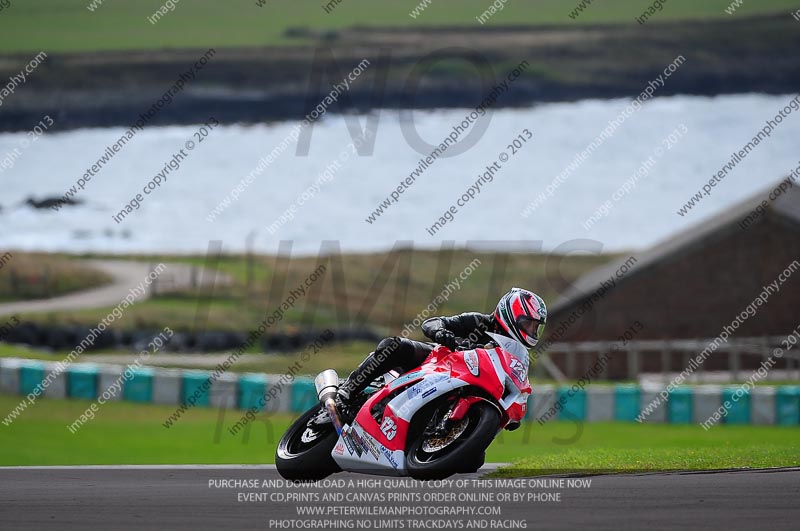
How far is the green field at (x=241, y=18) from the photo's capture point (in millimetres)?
44719

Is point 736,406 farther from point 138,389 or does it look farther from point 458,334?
point 458,334

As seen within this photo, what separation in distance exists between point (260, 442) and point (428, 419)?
399 inches

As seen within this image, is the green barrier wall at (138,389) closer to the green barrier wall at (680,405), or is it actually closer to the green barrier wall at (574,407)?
the green barrier wall at (574,407)

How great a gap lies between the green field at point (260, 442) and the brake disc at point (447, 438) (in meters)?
1.29

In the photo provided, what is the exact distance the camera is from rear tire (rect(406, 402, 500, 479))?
909cm

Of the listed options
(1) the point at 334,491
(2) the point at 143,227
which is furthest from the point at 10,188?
(1) the point at 334,491

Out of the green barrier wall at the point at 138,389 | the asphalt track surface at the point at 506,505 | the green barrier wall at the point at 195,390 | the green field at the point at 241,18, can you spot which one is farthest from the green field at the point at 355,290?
the asphalt track surface at the point at 506,505

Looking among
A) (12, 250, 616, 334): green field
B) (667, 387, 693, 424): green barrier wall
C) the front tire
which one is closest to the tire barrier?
(667, 387, 693, 424): green barrier wall

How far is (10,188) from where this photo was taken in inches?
1640

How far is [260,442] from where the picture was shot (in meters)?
19.5

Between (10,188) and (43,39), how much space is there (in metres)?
6.57

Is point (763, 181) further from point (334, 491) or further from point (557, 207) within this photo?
point (334, 491)

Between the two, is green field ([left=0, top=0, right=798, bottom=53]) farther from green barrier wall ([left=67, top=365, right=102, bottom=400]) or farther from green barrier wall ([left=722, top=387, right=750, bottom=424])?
green barrier wall ([left=722, top=387, right=750, bottom=424])

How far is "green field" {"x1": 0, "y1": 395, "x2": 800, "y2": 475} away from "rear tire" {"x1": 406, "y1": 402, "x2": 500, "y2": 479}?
1323 millimetres
